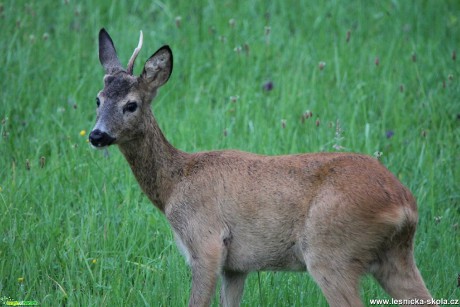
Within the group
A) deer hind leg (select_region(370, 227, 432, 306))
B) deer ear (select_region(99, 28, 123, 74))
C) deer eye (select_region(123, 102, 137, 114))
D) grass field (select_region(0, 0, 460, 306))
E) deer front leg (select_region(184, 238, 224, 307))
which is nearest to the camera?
deer hind leg (select_region(370, 227, 432, 306))

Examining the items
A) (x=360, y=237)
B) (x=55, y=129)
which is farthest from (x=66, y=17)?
(x=360, y=237)

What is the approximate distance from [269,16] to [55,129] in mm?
3520

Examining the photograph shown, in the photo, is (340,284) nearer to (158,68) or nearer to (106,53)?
(158,68)

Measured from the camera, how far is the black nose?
5855 millimetres

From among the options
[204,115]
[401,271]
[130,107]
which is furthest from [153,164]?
[204,115]

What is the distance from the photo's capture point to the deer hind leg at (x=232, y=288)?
610 centimetres

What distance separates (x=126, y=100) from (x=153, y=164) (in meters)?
0.51

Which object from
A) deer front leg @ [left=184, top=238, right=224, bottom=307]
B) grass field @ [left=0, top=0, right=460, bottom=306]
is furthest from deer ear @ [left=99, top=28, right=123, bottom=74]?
deer front leg @ [left=184, top=238, right=224, bottom=307]

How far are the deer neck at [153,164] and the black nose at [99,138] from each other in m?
0.32

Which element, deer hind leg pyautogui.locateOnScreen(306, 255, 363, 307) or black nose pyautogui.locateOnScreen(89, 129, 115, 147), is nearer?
deer hind leg pyautogui.locateOnScreen(306, 255, 363, 307)

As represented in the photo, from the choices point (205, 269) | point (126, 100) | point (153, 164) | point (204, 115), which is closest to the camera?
point (205, 269)

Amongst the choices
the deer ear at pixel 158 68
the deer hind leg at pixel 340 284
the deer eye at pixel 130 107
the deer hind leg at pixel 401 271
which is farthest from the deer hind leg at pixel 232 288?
the deer ear at pixel 158 68

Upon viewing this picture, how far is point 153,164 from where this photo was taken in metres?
6.25

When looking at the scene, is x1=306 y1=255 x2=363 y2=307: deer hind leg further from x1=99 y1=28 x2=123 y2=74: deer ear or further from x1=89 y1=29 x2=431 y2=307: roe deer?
x1=99 y1=28 x2=123 y2=74: deer ear
